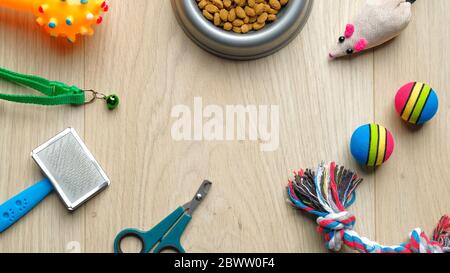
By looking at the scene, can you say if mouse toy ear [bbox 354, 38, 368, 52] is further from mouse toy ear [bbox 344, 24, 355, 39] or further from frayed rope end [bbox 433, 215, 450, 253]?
frayed rope end [bbox 433, 215, 450, 253]

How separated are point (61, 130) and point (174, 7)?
1.03 ft

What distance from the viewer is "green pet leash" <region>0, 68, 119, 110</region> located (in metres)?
1.11

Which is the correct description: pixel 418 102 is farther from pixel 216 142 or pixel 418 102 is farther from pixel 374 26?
pixel 216 142

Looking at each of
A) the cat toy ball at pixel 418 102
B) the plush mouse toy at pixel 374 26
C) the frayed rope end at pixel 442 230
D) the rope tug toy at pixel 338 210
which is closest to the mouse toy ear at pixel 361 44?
the plush mouse toy at pixel 374 26

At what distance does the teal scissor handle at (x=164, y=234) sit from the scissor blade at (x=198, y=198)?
12 mm

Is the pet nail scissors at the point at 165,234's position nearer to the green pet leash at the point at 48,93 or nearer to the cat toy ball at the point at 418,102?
the green pet leash at the point at 48,93

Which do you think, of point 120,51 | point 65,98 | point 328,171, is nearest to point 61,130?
point 65,98

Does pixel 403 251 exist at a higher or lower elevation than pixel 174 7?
lower

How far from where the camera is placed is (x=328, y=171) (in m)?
1.11

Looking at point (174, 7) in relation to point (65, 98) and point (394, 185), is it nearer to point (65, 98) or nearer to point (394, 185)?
point (65, 98)

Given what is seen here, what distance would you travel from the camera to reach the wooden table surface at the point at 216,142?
1125mm

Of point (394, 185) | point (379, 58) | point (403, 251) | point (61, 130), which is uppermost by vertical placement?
point (379, 58)

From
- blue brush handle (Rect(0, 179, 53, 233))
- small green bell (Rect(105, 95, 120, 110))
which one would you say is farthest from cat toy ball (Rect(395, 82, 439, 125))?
blue brush handle (Rect(0, 179, 53, 233))

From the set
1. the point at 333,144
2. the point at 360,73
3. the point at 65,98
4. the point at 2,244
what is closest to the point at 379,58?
the point at 360,73
